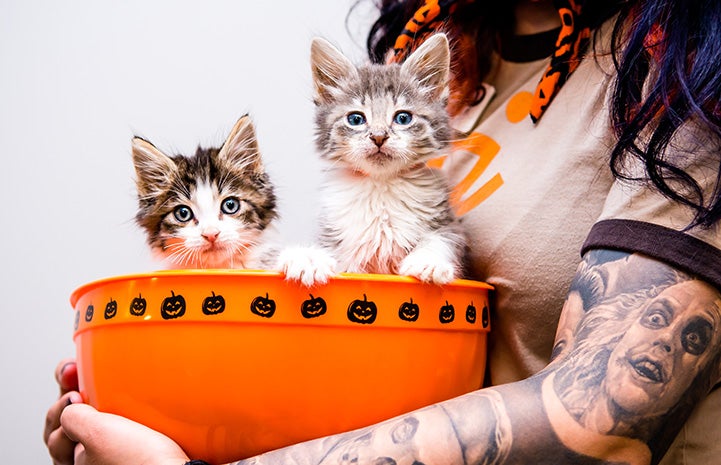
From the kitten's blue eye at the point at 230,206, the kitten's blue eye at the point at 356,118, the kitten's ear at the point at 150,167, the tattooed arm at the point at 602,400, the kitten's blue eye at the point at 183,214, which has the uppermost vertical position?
→ the kitten's blue eye at the point at 356,118

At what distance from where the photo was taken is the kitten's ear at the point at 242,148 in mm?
1218

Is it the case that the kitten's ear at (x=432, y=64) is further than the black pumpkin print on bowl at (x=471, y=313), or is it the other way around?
the kitten's ear at (x=432, y=64)

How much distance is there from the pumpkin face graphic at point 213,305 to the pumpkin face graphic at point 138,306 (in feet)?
0.29

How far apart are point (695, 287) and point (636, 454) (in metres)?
0.21

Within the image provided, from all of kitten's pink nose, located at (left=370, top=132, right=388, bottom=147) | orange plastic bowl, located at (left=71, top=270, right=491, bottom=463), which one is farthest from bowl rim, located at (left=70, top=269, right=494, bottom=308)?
kitten's pink nose, located at (left=370, top=132, right=388, bottom=147)

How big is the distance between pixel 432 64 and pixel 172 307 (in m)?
0.78

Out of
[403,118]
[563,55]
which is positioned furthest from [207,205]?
[563,55]

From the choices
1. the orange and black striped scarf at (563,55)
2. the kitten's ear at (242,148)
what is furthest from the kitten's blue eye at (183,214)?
the orange and black striped scarf at (563,55)

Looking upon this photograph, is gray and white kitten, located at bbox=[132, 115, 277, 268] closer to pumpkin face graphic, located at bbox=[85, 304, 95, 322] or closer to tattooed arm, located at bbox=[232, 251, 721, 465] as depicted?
pumpkin face graphic, located at bbox=[85, 304, 95, 322]

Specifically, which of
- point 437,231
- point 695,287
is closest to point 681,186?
point 695,287

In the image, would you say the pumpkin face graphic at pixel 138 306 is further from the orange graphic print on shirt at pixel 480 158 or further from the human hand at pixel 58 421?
the orange graphic print on shirt at pixel 480 158

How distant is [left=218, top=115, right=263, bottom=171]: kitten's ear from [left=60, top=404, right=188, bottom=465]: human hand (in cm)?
52

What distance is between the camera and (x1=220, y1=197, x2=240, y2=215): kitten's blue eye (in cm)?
120

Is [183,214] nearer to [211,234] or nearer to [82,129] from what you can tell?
[211,234]
